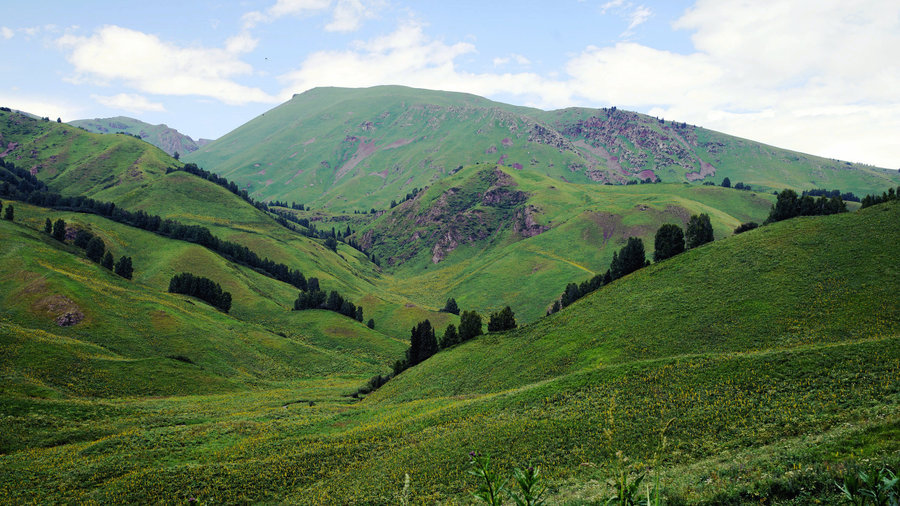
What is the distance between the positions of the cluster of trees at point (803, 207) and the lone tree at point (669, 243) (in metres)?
22.4

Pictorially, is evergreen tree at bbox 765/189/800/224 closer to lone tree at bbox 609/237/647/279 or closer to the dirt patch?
lone tree at bbox 609/237/647/279

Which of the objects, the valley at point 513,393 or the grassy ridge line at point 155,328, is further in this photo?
the grassy ridge line at point 155,328

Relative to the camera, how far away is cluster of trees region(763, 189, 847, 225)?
3605 inches

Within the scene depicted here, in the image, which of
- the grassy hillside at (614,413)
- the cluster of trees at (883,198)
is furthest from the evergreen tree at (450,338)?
the cluster of trees at (883,198)

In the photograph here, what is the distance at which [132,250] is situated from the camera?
173500 mm

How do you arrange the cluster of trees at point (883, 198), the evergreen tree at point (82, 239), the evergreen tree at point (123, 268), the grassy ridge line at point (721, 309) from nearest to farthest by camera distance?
1. the grassy ridge line at point (721, 309)
2. the cluster of trees at point (883, 198)
3. the evergreen tree at point (123, 268)
4. the evergreen tree at point (82, 239)

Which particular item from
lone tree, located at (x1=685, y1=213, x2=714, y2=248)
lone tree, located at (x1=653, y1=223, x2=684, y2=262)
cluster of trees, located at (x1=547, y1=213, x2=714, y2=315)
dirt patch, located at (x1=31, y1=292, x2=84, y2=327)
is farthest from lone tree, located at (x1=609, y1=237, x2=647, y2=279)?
dirt patch, located at (x1=31, y1=292, x2=84, y2=327)

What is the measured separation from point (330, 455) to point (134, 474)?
17.8 metres

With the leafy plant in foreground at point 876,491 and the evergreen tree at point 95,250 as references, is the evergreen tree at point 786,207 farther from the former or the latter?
the evergreen tree at point 95,250

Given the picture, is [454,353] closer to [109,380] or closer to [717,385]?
[717,385]

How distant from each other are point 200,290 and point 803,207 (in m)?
175

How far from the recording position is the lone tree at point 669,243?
93312 millimetres

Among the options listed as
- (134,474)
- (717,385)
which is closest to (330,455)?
(134,474)

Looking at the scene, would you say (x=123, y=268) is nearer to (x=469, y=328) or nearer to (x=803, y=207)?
(x=469, y=328)
